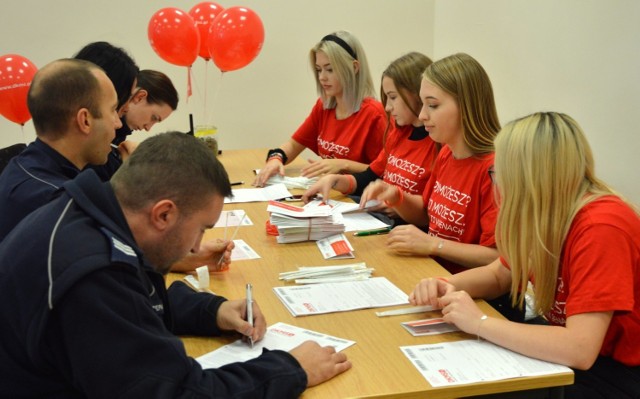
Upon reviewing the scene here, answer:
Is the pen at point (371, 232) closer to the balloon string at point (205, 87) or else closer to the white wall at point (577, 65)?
the white wall at point (577, 65)

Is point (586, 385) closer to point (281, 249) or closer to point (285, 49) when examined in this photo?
point (281, 249)

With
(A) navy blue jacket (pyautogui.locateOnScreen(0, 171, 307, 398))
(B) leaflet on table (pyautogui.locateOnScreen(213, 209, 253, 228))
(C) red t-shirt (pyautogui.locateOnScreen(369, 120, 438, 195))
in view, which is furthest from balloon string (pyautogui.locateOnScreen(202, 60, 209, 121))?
(A) navy blue jacket (pyautogui.locateOnScreen(0, 171, 307, 398))

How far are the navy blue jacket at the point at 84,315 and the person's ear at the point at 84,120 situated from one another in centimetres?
83

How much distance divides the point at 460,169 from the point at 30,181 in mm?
1428

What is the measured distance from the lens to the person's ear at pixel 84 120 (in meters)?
2.00

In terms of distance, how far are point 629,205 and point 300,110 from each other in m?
3.67

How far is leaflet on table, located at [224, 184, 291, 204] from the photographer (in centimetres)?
302

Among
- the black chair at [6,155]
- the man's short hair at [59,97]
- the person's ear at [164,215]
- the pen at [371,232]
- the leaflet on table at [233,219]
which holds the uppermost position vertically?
the man's short hair at [59,97]

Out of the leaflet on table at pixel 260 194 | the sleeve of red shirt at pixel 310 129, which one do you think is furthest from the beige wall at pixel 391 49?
the leaflet on table at pixel 260 194

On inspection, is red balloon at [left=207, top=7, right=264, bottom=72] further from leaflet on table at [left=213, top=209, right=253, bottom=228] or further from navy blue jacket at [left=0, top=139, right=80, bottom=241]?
navy blue jacket at [left=0, top=139, right=80, bottom=241]

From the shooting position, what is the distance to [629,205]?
166 cm

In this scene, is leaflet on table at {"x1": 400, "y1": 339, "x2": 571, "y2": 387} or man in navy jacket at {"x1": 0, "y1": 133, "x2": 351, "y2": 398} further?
leaflet on table at {"x1": 400, "y1": 339, "x2": 571, "y2": 387}

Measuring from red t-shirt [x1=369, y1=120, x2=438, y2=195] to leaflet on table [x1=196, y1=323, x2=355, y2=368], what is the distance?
1372 mm

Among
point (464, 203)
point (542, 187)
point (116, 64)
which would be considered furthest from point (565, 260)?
point (116, 64)
